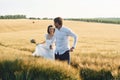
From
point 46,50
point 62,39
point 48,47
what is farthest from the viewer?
point 46,50

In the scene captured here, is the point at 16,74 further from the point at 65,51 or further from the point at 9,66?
the point at 65,51

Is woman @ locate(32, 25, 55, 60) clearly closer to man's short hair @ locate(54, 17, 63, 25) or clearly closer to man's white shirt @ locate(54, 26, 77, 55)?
man's white shirt @ locate(54, 26, 77, 55)

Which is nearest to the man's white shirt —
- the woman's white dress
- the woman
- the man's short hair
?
the man's short hair

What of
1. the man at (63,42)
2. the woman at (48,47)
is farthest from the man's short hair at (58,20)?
the woman at (48,47)

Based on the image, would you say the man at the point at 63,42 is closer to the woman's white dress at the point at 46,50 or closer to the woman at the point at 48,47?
the woman at the point at 48,47

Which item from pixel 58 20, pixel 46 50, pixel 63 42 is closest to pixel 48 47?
pixel 46 50

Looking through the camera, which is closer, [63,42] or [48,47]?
[63,42]

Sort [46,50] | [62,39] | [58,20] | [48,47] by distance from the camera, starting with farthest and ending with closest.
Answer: [46,50] < [48,47] < [62,39] < [58,20]

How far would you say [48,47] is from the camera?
13.5 meters

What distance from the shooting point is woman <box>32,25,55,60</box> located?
1291 cm

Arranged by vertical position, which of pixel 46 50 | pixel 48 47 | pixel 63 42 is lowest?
pixel 46 50

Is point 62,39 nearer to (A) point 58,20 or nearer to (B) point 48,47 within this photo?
(A) point 58,20

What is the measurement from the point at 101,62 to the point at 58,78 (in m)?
3.32

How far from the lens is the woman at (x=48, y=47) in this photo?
42.3 ft
